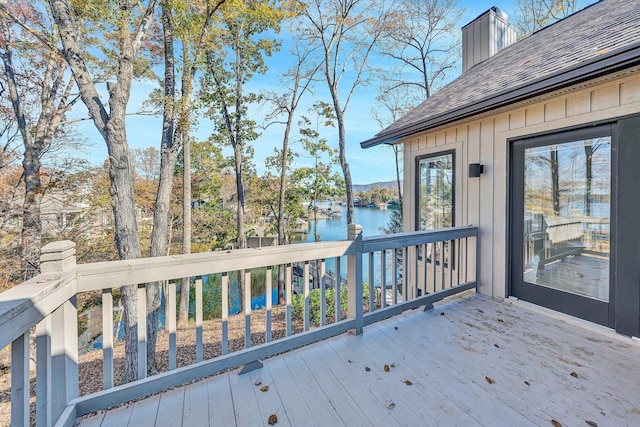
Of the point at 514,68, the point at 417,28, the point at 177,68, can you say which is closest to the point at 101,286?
the point at 514,68

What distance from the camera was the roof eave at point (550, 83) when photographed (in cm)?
231

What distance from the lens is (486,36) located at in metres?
6.52

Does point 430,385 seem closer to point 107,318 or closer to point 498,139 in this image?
point 107,318

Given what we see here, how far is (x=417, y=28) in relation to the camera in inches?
488

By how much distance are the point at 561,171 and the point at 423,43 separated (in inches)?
488

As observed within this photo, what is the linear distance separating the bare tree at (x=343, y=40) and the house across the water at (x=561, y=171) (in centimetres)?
691

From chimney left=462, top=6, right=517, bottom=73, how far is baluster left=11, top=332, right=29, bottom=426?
8.61 meters

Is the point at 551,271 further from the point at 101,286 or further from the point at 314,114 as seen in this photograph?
the point at 314,114

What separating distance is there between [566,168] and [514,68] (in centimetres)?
196

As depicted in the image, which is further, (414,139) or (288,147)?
(288,147)

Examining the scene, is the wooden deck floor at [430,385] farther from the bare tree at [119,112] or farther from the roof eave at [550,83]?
the bare tree at [119,112]

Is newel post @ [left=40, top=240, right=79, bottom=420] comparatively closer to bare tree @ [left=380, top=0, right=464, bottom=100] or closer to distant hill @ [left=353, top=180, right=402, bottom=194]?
bare tree @ [left=380, top=0, right=464, bottom=100]

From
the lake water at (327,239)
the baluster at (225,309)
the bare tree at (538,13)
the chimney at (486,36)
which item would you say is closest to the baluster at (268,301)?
the baluster at (225,309)

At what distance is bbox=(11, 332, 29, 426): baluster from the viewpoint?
1197 mm
